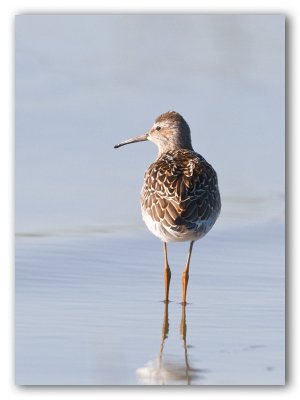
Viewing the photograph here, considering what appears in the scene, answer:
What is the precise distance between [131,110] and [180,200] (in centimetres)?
295

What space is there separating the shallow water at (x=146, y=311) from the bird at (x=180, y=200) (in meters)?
0.41

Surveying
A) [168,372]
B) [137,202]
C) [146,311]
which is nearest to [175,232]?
[146,311]

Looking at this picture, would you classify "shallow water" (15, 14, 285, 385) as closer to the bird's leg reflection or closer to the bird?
the bird's leg reflection

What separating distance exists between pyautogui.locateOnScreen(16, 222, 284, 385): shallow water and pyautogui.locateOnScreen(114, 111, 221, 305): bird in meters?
0.41

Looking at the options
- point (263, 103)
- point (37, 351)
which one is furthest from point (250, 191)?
point (37, 351)

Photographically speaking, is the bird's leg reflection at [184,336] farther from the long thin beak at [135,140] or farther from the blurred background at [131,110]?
the long thin beak at [135,140]

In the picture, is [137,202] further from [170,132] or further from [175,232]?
[175,232]

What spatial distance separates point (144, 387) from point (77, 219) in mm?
3215

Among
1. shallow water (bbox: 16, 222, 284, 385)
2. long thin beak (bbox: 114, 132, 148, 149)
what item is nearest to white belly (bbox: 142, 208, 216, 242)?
shallow water (bbox: 16, 222, 284, 385)

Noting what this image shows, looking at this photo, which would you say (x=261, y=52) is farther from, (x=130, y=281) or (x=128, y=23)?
(x=130, y=281)

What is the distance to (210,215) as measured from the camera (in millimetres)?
12938

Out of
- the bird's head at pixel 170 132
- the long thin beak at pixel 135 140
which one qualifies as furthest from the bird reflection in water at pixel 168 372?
the long thin beak at pixel 135 140

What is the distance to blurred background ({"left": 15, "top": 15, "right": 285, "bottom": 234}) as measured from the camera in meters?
13.6

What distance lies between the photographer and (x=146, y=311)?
495 inches
